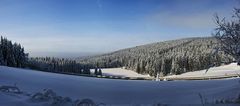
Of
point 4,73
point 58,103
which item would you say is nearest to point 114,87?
point 4,73

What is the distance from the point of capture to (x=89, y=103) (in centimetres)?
673

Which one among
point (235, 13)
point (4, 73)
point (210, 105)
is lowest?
point (210, 105)

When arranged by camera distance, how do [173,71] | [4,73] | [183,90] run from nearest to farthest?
[183,90] → [4,73] → [173,71]

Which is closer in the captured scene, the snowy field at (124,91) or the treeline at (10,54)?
the snowy field at (124,91)

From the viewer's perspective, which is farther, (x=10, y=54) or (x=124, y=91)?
(x=10, y=54)

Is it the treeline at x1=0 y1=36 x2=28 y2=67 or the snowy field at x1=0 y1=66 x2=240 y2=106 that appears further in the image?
the treeline at x1=0 y1=36 x2=28 y2=67

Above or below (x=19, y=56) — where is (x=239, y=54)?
below

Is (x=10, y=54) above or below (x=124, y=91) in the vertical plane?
above

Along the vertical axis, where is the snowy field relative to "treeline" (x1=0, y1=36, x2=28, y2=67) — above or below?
below

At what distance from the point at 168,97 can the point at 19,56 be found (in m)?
75.2

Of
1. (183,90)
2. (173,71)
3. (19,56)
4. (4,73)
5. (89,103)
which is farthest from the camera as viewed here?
(173,71)

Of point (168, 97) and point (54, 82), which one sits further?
point (54, 82)

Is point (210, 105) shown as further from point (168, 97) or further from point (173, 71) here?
point (173, 71)

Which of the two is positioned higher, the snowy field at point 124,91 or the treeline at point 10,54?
the treeline at point 10,54
